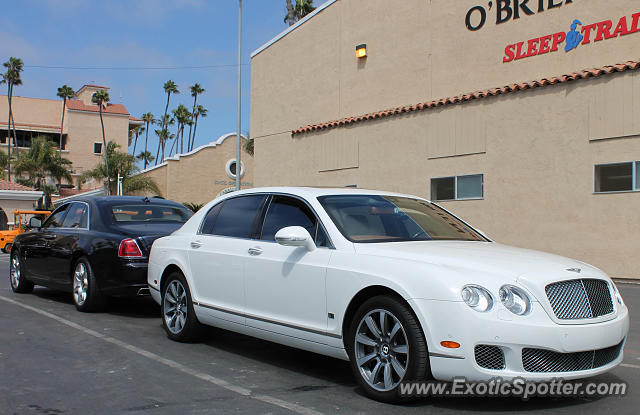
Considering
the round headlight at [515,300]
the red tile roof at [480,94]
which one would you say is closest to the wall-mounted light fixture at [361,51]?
the red tile roof at [480,94]

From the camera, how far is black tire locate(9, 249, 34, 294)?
11023 mm

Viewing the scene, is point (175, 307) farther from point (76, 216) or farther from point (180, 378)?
point (76, 216)

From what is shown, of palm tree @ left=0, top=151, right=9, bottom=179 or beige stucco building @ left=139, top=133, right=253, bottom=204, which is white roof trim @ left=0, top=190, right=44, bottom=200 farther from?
palm tree @ left=0, top=151, right=9, bottom=179

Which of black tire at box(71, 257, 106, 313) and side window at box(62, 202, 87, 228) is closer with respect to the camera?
black tire at box(71, 257, 106, 313)

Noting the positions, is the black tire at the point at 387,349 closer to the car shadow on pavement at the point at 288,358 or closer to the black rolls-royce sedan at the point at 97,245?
the car shadow on pavement at the point at 288,358

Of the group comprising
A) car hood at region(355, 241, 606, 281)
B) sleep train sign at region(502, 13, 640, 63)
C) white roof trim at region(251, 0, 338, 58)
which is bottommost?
car hood at region(355, 241, 606, 281)

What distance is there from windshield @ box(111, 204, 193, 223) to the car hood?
5136 mm

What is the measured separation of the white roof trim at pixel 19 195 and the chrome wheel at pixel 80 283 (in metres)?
34.7

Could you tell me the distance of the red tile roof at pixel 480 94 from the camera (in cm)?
1406

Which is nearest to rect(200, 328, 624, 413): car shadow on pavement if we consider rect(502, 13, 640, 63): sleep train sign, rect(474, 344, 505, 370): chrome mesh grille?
rect(474, 344, 505, 370): chrome mesh grille

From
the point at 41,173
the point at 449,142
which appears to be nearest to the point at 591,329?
the point at 449,142

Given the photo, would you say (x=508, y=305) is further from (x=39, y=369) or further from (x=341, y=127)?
(x=341, y=127)

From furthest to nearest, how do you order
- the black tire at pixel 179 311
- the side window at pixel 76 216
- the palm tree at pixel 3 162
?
the palm tree at pixel 3 162 → the side window at pixel 76 216 → the black tire at pixel 179 311

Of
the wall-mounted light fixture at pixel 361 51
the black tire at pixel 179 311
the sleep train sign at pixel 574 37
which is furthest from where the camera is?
the wall-mounted light fixture at pixel 361 51
